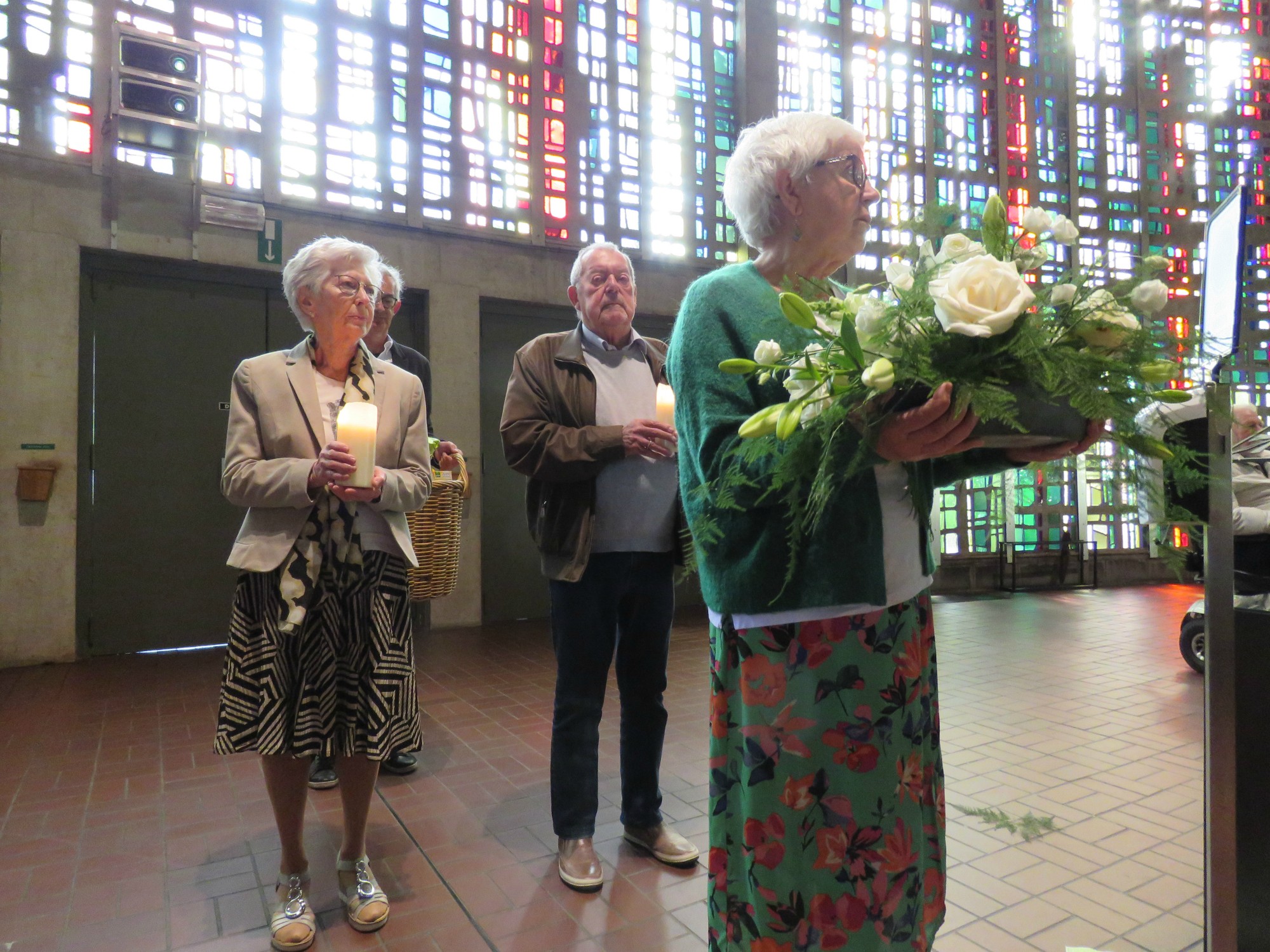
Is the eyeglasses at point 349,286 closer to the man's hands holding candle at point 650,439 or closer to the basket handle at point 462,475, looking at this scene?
the man's hands holding candle at point 650,439

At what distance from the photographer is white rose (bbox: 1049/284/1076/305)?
3.62 ft

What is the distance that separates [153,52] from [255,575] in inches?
199

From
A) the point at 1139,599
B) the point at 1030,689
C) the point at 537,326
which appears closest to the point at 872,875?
the point at 1030,689

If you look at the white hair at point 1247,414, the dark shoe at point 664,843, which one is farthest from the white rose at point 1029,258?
the white hair at point 1247,414

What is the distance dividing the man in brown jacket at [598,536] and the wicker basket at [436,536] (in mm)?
553

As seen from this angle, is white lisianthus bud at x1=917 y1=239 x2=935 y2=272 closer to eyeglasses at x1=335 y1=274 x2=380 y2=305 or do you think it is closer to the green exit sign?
eyeglasses at x1=335 y1=274 x2=380 y2=305

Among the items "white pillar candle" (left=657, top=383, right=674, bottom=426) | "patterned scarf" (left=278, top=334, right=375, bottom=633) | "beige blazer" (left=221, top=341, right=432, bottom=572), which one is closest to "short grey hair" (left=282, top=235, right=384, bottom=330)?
"beige blazer" (left=221, top=341, right=432, bottom=572)

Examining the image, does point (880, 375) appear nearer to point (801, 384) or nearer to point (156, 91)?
point (801, 384)

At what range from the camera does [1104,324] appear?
1067mm

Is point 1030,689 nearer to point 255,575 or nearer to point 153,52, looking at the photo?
point 255,575

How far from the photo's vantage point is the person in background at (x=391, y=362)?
2.86 m

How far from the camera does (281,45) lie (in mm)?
5969

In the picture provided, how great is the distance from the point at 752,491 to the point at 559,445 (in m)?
1.17

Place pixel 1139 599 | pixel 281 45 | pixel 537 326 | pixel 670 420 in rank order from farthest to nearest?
pixel 1139 599, pixel 537 326, pixel 281 45, pixel 670 420
